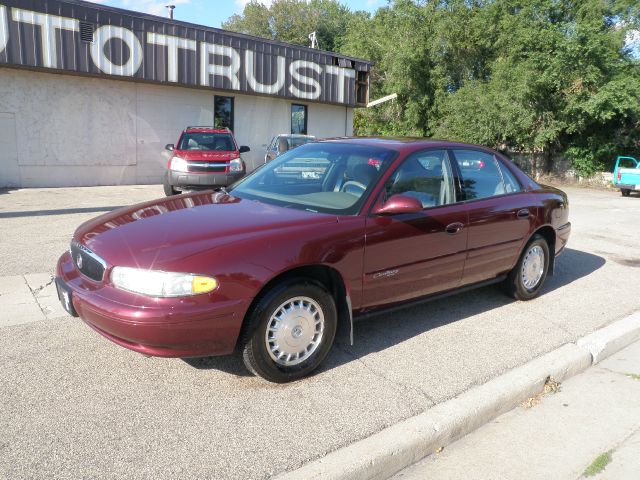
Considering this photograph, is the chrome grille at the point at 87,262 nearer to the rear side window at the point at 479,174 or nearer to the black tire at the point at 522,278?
the rear side window at the point at 479,174

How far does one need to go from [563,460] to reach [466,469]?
0.59 metres

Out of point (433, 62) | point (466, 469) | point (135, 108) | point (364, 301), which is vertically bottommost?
point (466, 469)

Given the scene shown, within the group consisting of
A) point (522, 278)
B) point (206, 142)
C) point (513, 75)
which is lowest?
point (522, 278)

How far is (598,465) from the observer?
9.84ft

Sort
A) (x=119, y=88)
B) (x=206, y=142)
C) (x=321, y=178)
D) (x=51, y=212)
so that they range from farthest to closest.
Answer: (x=119, y=88) → (x=206, y=142) → (x=51, y=212) → (x=321, y=178)

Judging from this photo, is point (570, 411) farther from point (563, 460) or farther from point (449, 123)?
point (449, 123)

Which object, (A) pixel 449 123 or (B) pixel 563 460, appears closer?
(B) pixel 563 460

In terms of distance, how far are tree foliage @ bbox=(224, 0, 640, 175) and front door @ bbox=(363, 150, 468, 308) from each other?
1822 centimetres

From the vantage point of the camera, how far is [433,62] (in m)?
28.7

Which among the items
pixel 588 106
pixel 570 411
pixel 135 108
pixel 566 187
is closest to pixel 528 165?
pixel 566 187

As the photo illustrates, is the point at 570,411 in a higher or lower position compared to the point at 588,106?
lower

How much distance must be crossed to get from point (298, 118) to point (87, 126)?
301 inches

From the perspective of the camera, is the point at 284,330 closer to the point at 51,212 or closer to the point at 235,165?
the point at 51,212

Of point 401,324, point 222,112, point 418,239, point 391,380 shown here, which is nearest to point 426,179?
point 418,239
